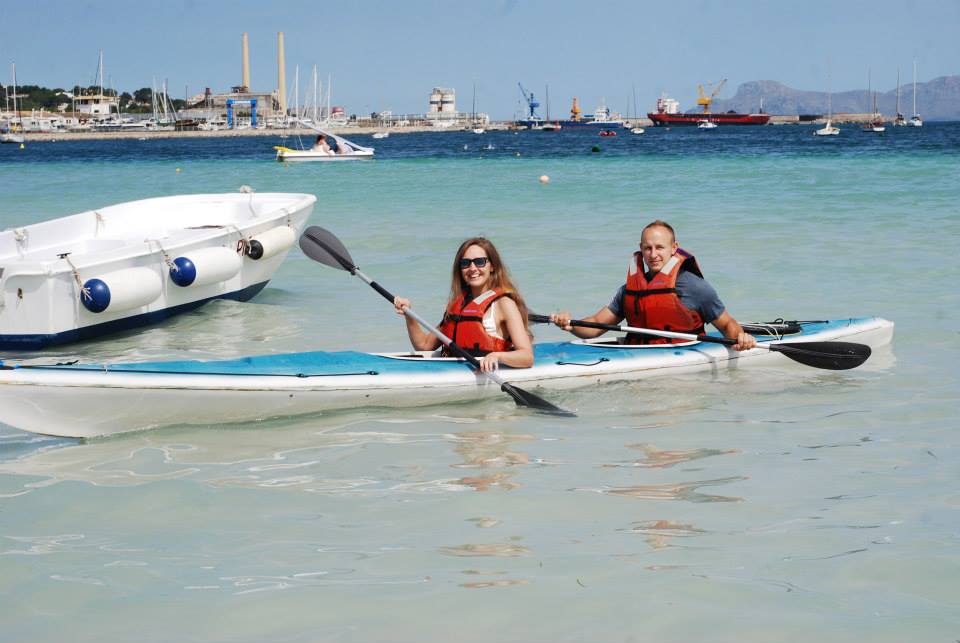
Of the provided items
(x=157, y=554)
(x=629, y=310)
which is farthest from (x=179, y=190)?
(x=157, y=554)

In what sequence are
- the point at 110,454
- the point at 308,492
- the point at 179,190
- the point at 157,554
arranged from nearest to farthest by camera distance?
the point at 157,554 → the point at 308,492 → the point at 110,454 → the point at 179,190

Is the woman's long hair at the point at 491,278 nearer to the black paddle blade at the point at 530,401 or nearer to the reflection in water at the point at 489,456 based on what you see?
the black paddle blade at the point at 530,401

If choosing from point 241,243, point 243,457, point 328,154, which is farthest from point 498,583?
Answer: point 328,154

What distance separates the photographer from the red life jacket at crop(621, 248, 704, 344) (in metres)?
6.25

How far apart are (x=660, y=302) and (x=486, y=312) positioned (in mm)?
1084

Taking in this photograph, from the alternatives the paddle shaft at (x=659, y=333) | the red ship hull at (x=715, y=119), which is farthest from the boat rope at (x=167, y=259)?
the red ship hull at (x=715, y=119)

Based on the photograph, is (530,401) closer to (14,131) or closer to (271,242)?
(271,242)

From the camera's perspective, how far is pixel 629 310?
21.1ft

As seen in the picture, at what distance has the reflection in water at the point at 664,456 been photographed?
4941 millimetres

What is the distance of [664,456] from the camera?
5.07 meters

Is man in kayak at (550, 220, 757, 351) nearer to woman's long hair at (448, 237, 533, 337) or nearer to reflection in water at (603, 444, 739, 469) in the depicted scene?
woman's long hair at (448, 237, 533, 337)

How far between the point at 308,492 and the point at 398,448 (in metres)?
0.72

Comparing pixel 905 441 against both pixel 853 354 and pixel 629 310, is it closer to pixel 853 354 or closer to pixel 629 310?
pixel 853 354

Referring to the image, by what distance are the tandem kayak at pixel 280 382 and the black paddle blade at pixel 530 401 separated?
12 cm
